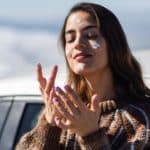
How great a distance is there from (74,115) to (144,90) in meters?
0.58

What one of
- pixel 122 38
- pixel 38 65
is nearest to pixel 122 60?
pixel 122 38

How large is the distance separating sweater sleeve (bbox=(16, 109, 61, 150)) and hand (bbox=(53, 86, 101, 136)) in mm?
280

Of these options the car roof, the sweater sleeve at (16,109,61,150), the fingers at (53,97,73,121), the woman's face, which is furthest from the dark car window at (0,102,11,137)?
the fingers at (53,97,73,121)

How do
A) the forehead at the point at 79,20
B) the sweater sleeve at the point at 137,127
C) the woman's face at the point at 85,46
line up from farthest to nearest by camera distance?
the forehead at the point at 79,20 → the woman's face at the point at 85,46 → the sweater sleeve at the point at 137,127

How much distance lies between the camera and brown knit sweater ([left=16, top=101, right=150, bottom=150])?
136 inches

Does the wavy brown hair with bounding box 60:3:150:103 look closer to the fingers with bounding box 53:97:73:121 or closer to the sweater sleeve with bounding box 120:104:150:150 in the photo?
the sweater sleeve with bounding box 120:104:150:150

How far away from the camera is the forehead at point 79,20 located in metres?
3.75

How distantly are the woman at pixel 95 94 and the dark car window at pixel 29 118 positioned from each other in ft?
2.43

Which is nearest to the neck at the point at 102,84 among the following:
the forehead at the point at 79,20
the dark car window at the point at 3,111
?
the forehead at the point at 79,20

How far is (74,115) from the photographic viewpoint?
3381 millimetres

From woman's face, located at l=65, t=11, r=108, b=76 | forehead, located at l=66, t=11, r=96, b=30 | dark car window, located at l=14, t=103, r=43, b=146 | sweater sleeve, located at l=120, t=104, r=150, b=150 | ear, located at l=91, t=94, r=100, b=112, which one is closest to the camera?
ear, located at l=91, t=94, r=100, b=112

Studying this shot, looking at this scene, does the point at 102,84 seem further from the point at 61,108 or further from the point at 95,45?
the point at 61,108

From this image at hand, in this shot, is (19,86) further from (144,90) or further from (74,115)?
(74,115)

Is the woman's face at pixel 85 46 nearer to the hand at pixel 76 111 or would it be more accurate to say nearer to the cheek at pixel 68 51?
the cheek at pixel 68 51
